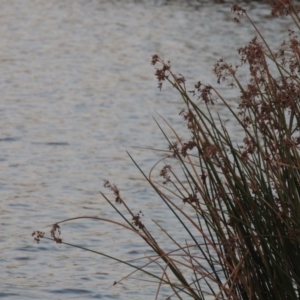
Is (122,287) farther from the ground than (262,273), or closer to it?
farther from the ground

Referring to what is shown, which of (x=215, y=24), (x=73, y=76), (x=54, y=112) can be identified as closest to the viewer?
(x=54, y=112)

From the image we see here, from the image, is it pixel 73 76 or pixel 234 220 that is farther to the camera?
pixel 73 76

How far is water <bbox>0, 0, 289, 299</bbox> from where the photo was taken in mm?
6938

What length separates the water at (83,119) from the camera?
6938mm

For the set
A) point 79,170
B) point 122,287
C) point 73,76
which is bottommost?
point 122,287

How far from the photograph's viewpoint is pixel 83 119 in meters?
11.9

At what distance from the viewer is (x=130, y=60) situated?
1673 cm

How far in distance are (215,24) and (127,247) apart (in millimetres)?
14896

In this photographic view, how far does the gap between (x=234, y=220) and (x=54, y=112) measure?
8404mm

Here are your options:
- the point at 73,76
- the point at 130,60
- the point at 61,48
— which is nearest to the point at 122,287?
the point at 73,76

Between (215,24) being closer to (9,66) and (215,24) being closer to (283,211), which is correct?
(9,66)

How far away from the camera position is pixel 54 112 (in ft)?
40.3

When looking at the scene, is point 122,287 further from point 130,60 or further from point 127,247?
point 130,60

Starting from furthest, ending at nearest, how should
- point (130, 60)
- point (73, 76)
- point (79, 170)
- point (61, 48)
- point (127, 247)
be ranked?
point (61, 48) → point (130, 60) → point (73, 76) → point (79, 170) → point (127, 247)
